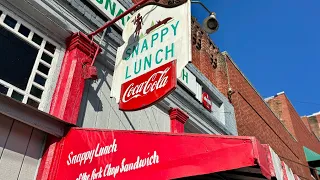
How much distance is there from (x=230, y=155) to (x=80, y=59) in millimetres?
3149

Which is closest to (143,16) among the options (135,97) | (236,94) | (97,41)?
(97,41)

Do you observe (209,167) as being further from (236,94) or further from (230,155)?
(236,94)

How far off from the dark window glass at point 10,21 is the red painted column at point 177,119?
4009 mm

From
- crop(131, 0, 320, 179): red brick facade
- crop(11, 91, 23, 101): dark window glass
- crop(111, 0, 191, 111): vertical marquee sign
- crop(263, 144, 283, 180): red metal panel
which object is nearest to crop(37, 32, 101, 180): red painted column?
crop(11, 91, 23, 101): dark window glass

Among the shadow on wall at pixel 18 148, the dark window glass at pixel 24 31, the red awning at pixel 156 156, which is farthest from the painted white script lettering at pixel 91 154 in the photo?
the dark window glass at pixel 24 31

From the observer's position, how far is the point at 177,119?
7023mm

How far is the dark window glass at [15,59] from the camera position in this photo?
12.8 feet

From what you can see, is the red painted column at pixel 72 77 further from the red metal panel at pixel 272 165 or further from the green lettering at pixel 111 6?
the red metal panel at pixel 272 165

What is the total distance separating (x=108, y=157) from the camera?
3236mm

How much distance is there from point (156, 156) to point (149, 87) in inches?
44.8

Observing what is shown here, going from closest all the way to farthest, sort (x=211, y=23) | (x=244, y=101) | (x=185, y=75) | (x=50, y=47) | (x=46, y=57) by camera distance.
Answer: (x=46, y=57) < (x=50, y=47) < (x=211, y=23) < (x=185, y=75) < (x=244, y=101)

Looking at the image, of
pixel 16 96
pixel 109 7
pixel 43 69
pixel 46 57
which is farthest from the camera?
pixel 109 7

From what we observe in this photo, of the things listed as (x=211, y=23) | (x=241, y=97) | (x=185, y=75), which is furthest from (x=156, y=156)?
(x=241, y=97)

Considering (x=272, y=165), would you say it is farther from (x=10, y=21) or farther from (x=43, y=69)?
(x=10, y=21)
